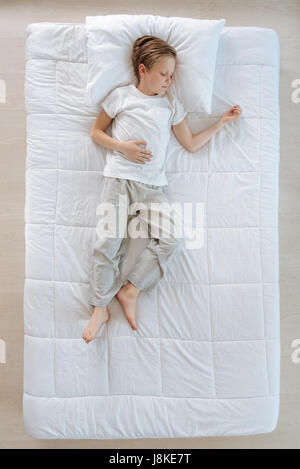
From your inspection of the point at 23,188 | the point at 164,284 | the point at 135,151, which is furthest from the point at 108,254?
the point at 23,188

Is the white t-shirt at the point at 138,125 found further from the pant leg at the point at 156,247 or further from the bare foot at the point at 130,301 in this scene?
the bare foot at the point at 130,301

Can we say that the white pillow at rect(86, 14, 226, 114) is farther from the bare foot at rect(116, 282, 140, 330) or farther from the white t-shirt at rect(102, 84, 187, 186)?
the bare foot at rect(116, 282, 140, 330)

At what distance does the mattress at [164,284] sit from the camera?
1.20 meters

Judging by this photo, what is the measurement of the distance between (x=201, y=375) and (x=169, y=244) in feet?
1.45

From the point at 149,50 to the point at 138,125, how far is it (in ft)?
0.74

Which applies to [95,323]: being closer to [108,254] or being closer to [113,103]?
[108,254]

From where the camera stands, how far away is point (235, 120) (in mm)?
1262

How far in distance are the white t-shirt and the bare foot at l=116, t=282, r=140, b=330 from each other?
1.16ft

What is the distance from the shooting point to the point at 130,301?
1.20 meters

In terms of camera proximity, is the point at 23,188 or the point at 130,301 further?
the point at 23,188

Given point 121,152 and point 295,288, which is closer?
point 121,152

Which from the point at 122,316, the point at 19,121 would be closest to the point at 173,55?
the point at 19,121

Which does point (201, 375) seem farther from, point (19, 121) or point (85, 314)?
point (19, 121)

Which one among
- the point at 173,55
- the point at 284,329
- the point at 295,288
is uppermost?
the point at 173,55
